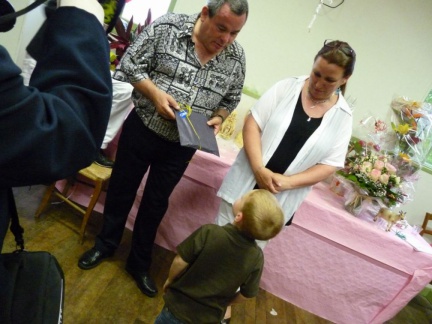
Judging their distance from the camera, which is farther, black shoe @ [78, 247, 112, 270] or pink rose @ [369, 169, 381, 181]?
pink rose @ [369, 169, 381, 181]

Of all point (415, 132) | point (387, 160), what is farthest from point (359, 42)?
point (387, 160)

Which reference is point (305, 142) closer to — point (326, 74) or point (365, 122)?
point (326, 74)

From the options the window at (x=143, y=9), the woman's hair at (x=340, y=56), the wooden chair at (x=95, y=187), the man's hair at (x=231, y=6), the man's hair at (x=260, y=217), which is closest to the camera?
the man's hair at (x=260, y=217)

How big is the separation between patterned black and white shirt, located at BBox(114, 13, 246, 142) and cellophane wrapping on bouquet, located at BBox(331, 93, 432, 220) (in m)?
1.09

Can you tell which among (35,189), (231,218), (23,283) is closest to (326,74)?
(231,218)

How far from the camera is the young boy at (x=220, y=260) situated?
1111 mm

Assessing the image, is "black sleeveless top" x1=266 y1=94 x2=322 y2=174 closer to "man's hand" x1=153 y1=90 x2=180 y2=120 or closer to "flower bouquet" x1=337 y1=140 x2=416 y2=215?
"man's hand" x1=153 y1=90 x2=180 y2=120

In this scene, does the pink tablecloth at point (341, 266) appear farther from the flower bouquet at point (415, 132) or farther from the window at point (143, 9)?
the window at point (143, 9)

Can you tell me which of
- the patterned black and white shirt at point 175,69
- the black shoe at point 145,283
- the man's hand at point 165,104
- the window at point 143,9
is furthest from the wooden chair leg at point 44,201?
the window at point 143,9

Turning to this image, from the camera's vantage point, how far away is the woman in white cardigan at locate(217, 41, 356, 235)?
1.50m

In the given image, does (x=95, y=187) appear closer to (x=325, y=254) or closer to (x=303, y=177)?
(x=303, y=177)

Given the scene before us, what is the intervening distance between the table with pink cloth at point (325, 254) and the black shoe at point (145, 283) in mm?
455

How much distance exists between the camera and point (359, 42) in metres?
2.76

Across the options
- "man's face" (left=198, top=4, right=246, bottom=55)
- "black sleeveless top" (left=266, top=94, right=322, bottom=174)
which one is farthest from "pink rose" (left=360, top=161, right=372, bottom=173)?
"man's face" (left=198, top=4, right=246, bottom=55)
